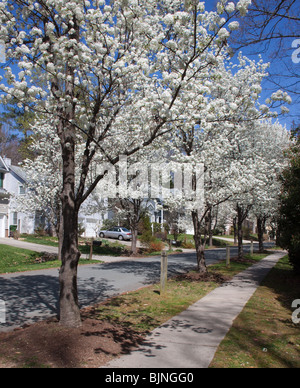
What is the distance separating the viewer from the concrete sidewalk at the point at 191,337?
427cm

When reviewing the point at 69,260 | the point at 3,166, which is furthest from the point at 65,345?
the point at 3,166

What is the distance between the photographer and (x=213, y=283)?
11.2 m

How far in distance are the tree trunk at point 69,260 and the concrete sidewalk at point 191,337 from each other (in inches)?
53.3

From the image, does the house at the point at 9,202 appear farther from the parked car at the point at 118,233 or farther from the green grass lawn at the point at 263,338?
the green grass lawn at the point at 263,338

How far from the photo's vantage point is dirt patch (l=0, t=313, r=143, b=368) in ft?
13.6

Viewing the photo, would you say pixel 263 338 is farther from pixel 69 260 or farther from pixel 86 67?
pixel 86 67

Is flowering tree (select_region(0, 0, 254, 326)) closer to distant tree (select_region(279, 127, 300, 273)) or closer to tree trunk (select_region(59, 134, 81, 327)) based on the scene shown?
tree trunk (select_region(59, 134, 81, 327))

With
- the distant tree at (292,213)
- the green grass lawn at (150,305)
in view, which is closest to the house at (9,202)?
the green grass lawn at (150,305)

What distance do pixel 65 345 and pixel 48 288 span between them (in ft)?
17.3

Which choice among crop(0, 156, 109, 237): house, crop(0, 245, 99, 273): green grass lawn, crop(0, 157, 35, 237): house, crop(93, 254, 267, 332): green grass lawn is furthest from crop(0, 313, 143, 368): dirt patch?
crop(0, 157, 35, 237): house

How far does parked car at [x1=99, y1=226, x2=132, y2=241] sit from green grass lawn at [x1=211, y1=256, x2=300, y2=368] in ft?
87.7

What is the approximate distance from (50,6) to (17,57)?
106 cm
